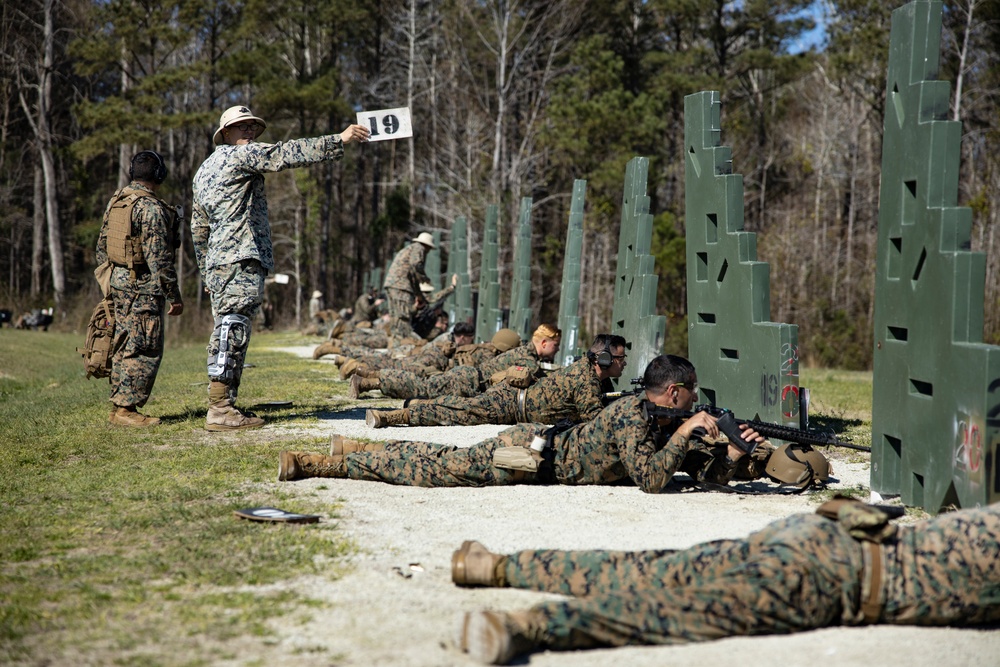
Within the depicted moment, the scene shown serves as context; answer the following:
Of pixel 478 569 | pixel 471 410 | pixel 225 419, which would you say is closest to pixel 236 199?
pixel 225 419

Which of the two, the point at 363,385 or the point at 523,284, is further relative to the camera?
the point at 523,284

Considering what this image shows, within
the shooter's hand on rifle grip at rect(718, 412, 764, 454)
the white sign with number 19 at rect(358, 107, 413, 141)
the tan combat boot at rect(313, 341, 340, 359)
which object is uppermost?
the white sign with number 19 at rect(358, 107, 413, 141)

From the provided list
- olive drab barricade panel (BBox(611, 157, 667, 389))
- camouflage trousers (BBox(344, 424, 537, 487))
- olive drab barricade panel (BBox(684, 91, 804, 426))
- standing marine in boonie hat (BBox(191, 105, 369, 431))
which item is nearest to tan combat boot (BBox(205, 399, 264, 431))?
standing marine in boonie hat (BBox(191, 105, 369, 431))

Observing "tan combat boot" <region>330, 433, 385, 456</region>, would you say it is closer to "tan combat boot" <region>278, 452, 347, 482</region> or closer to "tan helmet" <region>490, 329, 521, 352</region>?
"tan combat boot" <region>278, 452, 347, 482</region>

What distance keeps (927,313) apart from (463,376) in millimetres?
5087

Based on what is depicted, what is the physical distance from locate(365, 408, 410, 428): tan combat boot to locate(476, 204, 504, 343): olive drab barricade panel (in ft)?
30.1

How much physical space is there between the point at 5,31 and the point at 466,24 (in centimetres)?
1954

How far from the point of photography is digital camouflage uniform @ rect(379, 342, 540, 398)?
9492 millimetres

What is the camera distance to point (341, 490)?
6.27 meters

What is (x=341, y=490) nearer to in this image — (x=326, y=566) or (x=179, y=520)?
(x=179, y=520)

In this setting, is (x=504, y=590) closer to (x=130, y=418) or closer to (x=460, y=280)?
(x=130, y=418)

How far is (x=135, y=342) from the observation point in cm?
859

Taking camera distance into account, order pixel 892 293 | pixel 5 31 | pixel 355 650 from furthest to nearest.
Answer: pixel 5 31
pixel 892 293
pixel 355 650

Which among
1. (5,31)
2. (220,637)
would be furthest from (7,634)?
(5,31)
